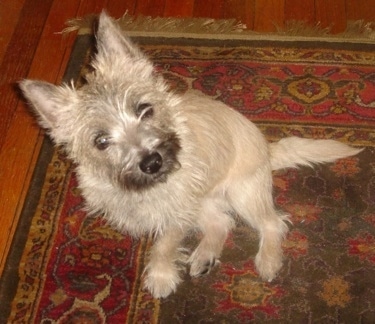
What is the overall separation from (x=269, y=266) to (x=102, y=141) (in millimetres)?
972

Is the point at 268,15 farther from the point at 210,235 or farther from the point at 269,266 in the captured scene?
the point at 269,266

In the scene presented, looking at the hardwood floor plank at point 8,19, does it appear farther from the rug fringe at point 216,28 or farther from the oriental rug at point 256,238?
the oriental rug at point 256,238

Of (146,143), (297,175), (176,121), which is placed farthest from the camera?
(297,175)

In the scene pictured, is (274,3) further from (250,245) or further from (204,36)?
(250,245)

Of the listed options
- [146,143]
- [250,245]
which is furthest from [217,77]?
[146,143]

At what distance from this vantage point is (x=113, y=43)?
2.26 m

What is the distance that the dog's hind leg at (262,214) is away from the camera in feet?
8.61

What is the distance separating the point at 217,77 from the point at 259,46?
1.22 feet

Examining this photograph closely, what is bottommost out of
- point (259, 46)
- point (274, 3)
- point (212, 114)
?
point (212, 114)

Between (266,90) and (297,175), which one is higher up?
(266,90)

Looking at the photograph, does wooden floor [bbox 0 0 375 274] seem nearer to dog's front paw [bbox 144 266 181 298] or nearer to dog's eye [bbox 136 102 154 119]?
dog's front paw [bbox 144 266 181 298]

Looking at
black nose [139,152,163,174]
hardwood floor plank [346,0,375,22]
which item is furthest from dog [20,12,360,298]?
hardwood floor plank [346,0,375,22]

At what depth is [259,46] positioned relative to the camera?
362cm

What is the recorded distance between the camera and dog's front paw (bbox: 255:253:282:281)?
2.62 metres
